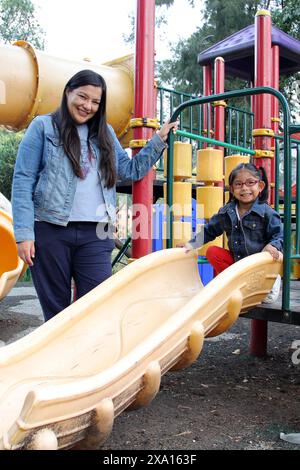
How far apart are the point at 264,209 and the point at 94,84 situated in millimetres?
1118

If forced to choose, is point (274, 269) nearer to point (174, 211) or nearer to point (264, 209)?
point (264, 209)

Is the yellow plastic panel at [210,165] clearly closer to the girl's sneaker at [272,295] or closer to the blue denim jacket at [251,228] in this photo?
the blue denim jacket at [251,228]

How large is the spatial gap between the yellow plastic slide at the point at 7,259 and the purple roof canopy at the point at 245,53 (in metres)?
4.57

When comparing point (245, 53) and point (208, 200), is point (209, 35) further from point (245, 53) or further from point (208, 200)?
point (208, 200)

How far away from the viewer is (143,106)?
3086 mm

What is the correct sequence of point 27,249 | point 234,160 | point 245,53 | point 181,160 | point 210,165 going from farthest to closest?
point 245,53 → point 234,160 → point 210,165 → point 181,160 → point 27,249

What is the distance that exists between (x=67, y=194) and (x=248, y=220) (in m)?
1.03

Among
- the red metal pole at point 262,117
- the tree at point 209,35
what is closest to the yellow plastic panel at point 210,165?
the red metal pole at point 262,117

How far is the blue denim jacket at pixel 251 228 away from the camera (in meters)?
2.78

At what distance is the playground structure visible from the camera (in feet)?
5.30

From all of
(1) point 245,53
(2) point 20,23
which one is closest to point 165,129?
(1) point 245,53

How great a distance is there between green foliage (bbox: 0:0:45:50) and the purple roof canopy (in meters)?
13.1

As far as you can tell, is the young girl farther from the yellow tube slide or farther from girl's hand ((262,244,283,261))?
the yellow tube slide

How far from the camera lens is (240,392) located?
3.29 metres
